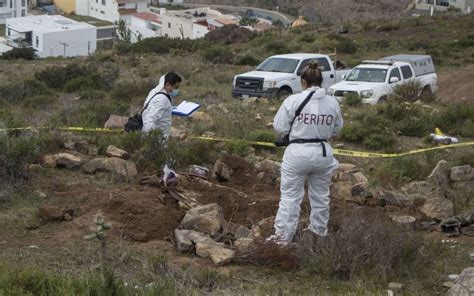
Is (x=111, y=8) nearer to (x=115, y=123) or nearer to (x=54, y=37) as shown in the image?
(x=54, y=37)

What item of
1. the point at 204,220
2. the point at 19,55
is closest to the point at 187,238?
the point at 204,220

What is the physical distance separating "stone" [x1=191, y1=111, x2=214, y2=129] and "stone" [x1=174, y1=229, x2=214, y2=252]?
22.9ft

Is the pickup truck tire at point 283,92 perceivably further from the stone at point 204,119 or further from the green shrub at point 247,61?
the green shrub at point 247,61

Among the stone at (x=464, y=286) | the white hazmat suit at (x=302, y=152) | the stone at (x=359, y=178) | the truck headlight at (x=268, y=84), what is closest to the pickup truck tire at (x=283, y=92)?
the truck headlight at (x=268, y=84)

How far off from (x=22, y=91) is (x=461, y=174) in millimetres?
14512

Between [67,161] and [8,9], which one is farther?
[8,9]

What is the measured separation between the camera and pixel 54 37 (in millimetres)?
71812

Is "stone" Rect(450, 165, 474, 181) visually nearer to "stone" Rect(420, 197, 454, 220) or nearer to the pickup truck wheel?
"stone" Rect(420, 197, 454, 220)

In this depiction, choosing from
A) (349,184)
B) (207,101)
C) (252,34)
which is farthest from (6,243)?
(252,34)

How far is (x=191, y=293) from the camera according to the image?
6.11 meters

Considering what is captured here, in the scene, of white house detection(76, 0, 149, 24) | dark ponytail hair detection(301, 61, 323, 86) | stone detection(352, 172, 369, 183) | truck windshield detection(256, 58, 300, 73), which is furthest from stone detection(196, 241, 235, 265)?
white house detection(76, 0, 149, 24)

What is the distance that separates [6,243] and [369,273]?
11.0 feet

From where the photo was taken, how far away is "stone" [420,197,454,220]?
9148 mm

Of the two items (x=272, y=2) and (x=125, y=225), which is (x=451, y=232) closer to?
(x=125, y=225)
